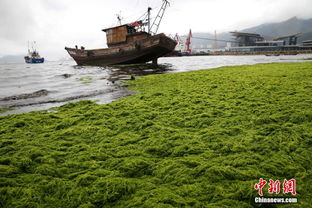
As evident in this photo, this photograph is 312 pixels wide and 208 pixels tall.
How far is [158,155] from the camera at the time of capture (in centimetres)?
284

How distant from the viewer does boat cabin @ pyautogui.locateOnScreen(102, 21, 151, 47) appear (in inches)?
962

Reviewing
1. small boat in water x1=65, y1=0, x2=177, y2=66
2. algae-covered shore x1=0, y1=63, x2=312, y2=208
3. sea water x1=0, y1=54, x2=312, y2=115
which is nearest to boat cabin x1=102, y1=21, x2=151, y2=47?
small boat in water x1=65, y1=0, x2=177, y2=66

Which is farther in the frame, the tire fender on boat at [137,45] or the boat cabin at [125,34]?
the boat cabin at [125,34]

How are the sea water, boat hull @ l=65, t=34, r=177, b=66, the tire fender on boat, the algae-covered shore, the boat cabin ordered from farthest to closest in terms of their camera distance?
the boat cabin → the tire fender on boat → boat hull @ l=65, t=34, r=177, b=66 → the sea water → the algae-covered shore

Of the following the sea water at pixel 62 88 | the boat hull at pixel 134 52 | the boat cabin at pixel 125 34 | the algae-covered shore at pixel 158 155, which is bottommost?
the algae-covered shore at pixel 158 155

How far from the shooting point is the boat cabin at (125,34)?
2444 cm

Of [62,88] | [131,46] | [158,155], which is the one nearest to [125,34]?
[131,46]

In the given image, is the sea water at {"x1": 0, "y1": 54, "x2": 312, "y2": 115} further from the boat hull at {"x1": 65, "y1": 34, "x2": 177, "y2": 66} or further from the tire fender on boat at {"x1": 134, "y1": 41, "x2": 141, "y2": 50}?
the tire fender on boat at {"x1": 134, "y1": 41, "x2": 141, "y2": 50}

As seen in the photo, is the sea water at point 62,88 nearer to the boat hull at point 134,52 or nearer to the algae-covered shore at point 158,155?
the algae-covered shore at point 158,155

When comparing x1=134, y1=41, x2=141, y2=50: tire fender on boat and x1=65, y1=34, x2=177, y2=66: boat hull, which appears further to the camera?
x1=134, y1=41, x2=141, y2=50: tire fender on boat

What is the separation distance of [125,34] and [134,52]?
4.06m

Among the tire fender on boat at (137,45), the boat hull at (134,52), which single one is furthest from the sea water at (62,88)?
the tire fender on boat at (137,45)

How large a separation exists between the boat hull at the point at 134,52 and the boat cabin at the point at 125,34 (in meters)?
1.77

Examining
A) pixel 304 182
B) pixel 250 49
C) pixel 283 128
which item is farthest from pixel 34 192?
pixel 250 49
